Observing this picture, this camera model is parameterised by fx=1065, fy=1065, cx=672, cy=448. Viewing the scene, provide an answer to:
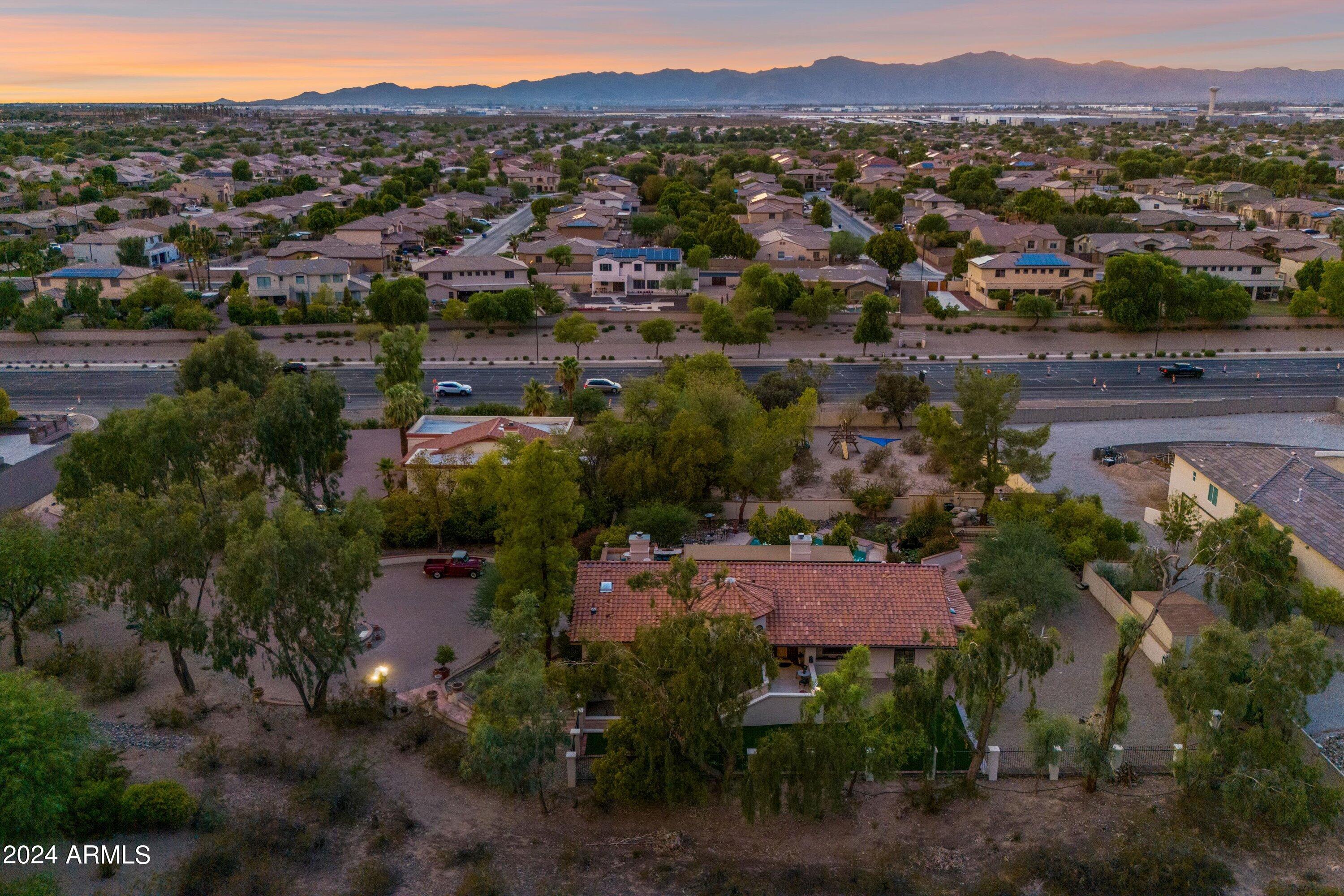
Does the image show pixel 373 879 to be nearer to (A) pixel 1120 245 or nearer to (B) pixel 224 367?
(B) pixel 224 367

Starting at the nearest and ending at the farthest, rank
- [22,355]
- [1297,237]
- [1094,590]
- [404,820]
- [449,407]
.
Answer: [404,820] < [1094,590] < [449,407] < [22,355] < [1297,237]

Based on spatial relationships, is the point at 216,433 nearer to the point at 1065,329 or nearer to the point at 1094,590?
the point at 1094,590

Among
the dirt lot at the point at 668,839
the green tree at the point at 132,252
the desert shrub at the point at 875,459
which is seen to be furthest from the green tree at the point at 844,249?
the dirt lot at the point at 668,839

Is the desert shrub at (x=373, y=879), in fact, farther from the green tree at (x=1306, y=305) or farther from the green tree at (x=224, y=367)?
the green tree at (x=1306, y=305)

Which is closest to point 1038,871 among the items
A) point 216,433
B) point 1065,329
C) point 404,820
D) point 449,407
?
point 404,820

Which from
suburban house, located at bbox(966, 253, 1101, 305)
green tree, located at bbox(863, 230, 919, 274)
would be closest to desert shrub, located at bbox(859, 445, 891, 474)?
suburban house, located at bbox(966, 253, 1101, 305)

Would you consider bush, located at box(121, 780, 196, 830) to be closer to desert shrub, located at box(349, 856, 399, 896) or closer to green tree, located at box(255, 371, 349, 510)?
desert shrub, located at box(349, 856, 399, 896)
